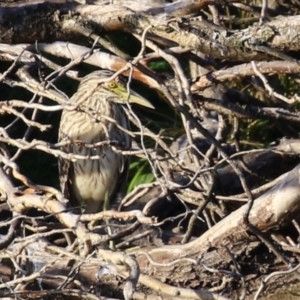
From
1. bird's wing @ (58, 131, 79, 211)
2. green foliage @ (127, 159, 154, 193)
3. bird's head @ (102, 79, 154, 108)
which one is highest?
bird's head @ (102, 79, 154, 108)

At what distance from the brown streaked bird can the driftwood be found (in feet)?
1.25

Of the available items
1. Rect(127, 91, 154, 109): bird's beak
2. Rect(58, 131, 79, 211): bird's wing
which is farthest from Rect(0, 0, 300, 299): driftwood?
Rect(58, 131, 79, 211): bird's wing

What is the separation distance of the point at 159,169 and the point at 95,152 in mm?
1265

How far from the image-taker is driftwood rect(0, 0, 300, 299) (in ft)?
9.45

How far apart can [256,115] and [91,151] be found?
1044mm

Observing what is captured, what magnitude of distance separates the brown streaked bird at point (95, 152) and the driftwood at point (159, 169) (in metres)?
0.38

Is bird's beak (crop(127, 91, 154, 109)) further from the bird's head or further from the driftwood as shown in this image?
the driftwood

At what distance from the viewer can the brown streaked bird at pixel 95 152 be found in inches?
181

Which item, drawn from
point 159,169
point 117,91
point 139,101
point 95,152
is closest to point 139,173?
point 95,152

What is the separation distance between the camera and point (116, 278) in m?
3.80

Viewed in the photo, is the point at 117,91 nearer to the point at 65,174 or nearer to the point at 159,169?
the point at 65,174

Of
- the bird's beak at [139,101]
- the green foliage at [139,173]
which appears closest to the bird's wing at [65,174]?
the green foliage at [139,173]

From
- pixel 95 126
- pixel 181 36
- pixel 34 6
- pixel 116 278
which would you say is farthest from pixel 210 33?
pixel 95 126

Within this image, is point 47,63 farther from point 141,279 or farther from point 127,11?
point 141,279
